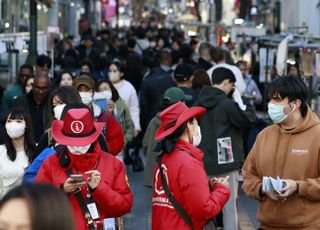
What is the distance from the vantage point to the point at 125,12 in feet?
306

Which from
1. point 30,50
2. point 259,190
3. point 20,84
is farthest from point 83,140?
point 30,50

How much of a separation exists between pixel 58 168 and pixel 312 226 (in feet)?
5.87

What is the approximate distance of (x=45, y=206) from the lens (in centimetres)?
303

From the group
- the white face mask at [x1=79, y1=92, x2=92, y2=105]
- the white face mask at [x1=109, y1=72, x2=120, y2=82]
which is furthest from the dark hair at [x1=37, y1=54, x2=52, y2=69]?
the white face mask at [x1=79, y1=92, x2=92, y2=105]

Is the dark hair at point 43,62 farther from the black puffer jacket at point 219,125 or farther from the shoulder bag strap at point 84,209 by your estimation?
the shoulder bag strap at point 84,209

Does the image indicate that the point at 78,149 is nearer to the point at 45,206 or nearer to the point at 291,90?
the point at 291,90

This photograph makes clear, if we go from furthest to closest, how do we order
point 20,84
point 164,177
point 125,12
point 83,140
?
point 125,12
point 20,84
point 164,177
point 83,140

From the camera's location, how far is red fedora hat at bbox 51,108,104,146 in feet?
19.0

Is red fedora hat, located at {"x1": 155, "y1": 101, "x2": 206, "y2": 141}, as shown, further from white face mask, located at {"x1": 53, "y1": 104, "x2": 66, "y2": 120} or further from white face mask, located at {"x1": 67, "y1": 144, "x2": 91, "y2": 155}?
white face mask, located at {"x1": 53, "y1": 104, "x2": 66, "y2": 120}

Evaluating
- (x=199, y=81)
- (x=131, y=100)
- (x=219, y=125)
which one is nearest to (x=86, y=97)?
(x=219, y=125)

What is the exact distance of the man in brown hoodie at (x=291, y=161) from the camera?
6.46 meters

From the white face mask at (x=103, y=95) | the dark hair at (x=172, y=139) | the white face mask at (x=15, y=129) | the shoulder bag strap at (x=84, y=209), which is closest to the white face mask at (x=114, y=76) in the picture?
the white face mask at (x=103, y=95)

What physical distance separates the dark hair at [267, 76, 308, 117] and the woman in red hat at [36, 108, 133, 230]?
1.36 metres

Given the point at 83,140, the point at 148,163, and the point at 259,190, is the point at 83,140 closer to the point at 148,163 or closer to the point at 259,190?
the point at 259,190
